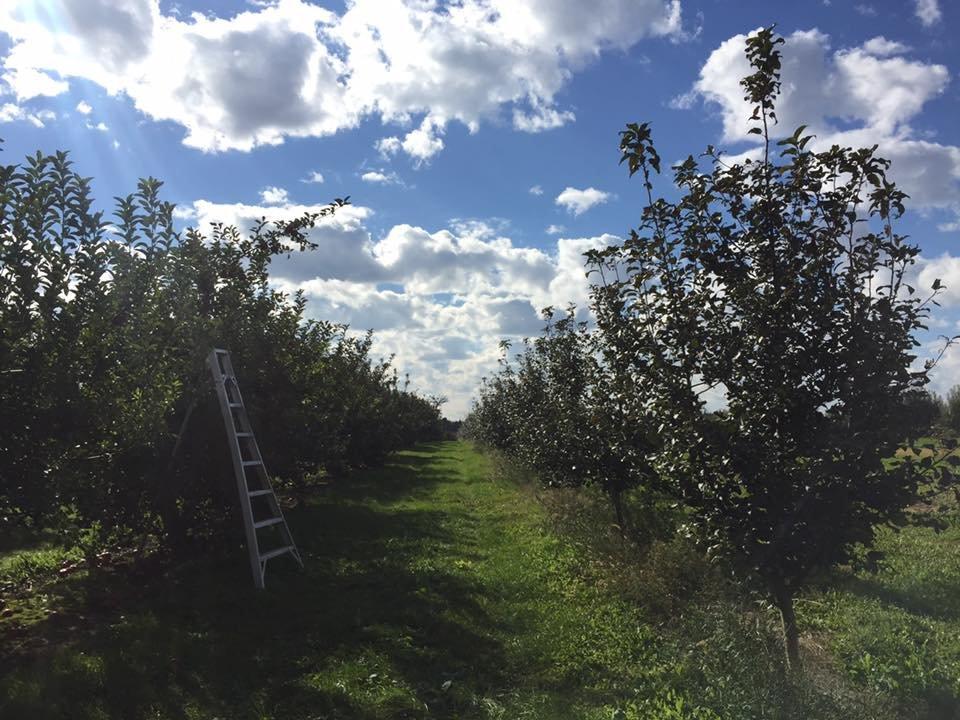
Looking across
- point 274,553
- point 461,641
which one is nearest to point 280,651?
point 461,641

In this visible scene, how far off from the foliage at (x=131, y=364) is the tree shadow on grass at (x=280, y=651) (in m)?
1.25

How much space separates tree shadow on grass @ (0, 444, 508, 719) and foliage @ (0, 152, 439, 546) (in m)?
1.25

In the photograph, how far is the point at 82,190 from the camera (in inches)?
230

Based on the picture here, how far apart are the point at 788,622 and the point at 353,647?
3947 millimetres

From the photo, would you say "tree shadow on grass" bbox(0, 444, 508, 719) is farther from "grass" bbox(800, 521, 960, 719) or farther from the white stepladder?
"grass" bbox(800, 521, 960, 719)

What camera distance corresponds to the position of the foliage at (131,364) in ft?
16.9

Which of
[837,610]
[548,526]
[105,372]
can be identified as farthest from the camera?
[548,526]

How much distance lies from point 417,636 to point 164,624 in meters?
2.62

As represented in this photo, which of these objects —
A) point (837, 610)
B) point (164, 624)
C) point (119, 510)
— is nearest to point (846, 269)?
point (837, 610)

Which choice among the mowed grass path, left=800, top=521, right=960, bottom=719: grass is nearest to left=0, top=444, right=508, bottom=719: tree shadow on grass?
the mowed grass path

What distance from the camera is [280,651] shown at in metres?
5.97

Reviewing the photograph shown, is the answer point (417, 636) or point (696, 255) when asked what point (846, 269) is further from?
point (417, 636)

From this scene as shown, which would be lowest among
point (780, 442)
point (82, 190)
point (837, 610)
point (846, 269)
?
point (837, 610)

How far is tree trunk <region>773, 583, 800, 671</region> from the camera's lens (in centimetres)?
491
